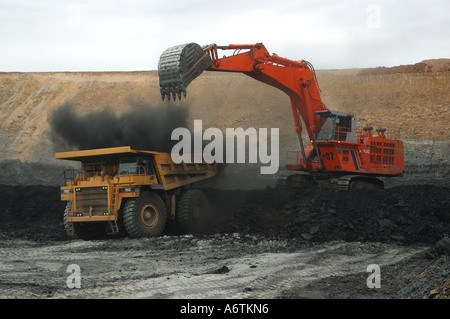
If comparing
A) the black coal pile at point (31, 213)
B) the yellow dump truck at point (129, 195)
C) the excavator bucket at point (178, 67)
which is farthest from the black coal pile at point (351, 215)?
the black coal pile at point (31, 213)

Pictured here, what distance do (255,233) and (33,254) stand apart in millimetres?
5539

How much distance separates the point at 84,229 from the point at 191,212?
3.04m

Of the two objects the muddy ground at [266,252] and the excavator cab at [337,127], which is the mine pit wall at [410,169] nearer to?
the muddy ground at [266,252]

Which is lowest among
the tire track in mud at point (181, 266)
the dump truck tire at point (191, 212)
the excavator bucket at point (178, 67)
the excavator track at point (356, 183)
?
the tire track in mud at point (181, 266)

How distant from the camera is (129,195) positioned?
1429 cm

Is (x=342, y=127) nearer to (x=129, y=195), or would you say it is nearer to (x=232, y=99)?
(x=129, y=195)

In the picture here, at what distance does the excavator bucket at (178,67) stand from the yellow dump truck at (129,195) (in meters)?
1.93

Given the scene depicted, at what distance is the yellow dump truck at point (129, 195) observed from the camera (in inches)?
563

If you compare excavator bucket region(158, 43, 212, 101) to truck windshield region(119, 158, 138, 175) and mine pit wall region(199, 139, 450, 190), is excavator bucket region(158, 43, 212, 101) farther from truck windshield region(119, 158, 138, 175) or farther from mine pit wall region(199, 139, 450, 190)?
mine pit wall region(199, 139, 450, 190)

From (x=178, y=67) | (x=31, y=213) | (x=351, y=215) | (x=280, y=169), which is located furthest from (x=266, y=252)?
(x=280, y=169)

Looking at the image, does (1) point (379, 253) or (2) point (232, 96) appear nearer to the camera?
(1) point (379, 253)
